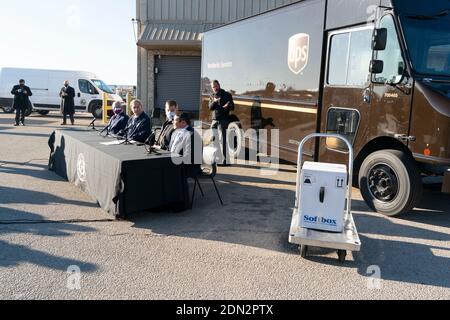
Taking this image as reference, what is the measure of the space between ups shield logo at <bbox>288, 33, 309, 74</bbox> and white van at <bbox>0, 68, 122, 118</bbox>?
1530 centimetres

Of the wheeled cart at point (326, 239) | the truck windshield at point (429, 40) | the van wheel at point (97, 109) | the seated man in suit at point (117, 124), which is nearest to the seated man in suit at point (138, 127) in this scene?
the seated man in suit at point (117, 124)

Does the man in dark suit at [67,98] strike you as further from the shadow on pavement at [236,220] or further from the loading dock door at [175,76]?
the shadow on pavement at [236,220]

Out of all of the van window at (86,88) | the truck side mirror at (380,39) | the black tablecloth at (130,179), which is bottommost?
the black tablecloth at (130,179)

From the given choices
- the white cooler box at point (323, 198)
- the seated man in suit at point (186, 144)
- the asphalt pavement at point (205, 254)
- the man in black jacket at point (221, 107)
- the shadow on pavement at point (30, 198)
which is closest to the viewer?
the asphalt pavement at point (205, 254)

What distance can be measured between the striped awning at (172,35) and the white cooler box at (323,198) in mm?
13877

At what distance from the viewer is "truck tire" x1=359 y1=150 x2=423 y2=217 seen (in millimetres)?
5441

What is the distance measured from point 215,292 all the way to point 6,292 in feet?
5.68

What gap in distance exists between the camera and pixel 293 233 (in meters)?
4.26

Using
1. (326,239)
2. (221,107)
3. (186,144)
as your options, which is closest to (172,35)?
(221,107)

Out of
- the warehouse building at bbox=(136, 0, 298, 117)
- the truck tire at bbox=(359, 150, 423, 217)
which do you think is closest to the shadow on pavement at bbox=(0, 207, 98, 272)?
the truck tire at bbox=(359, 150, 423, 217)

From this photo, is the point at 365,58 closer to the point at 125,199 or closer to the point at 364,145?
the point at 364,145

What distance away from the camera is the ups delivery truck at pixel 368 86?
17.7 ft

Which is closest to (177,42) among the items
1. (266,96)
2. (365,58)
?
(266,96)

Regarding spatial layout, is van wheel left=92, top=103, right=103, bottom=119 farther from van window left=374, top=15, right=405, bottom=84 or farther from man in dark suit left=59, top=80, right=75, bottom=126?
van window left=374, top=15, right=405, bottom=84
